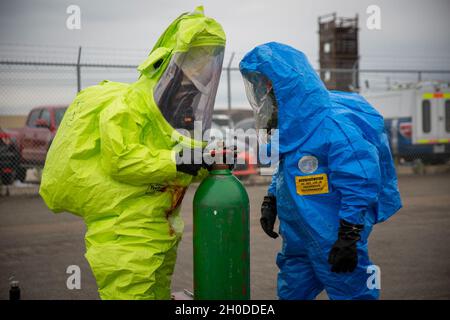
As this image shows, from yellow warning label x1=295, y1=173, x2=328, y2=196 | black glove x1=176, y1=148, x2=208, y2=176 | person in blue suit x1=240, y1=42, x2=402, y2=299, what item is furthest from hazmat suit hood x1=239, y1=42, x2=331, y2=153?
black glove x1=176, y1=148, x2=208, y2=176

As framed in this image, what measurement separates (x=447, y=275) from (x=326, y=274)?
2841mm

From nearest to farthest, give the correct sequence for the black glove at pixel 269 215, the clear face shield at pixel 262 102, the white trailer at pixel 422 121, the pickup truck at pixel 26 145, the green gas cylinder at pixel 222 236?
the green gas cylinder at pixel 222 236 → the clear face shield at pixel 262 102 → the black glove at pixel 269 215 → the pickup truck at pixel 26 145 → the white trailer at pixel 422 121

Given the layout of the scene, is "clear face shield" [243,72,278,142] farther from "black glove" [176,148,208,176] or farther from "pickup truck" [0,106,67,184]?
"pickup truck" [0,106,67,184]

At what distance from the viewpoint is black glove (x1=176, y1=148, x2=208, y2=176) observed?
3701mm

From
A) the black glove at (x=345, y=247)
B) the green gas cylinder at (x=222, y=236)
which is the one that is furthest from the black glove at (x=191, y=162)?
the black glove at (x=345, y=247)

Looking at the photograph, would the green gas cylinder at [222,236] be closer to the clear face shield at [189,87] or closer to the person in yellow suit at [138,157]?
the person in yellow suit at [138,157]

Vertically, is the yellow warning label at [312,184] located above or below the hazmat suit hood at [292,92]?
below

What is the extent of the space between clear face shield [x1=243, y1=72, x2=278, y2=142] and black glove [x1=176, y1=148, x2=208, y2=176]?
616 mm

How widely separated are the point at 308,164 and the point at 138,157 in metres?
1.12

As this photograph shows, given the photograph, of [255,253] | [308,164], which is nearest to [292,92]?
[308,164]

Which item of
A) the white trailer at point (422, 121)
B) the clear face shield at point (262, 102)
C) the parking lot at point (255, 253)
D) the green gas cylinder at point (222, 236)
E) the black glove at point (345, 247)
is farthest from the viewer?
the white trailer at point (422, 121)

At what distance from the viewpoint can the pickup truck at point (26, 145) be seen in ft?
41.1

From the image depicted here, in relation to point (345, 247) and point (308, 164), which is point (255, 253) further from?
point (345, 247)
